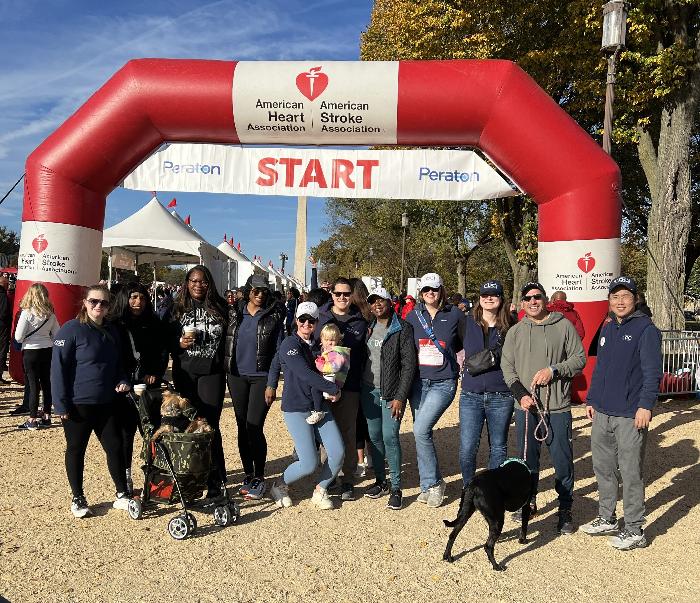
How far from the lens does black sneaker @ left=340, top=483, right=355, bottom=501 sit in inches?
199

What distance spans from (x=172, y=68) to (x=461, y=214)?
60.1 ft

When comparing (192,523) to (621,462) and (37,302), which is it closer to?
(621,462)

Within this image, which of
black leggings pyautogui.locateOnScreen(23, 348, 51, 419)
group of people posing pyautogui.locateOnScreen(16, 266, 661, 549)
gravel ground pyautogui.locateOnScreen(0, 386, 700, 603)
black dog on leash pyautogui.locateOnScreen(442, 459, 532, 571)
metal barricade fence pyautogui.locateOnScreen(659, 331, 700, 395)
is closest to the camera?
gravel ground pyautogui.locateOnScreen(0, 386, 700, 603)

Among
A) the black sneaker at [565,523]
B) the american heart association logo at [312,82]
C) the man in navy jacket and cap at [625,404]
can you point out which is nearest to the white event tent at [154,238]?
the american heart association logo at [312,82]

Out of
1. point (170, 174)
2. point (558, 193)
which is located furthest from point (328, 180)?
point (558, 193)

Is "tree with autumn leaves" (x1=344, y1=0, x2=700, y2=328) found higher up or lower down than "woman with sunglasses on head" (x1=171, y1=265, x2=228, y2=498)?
higher up

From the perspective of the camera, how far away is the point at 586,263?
26.5ft

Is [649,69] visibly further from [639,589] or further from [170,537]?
[170,537]

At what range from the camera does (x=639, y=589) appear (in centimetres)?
364

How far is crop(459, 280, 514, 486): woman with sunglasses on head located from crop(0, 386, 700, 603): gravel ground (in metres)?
0.57

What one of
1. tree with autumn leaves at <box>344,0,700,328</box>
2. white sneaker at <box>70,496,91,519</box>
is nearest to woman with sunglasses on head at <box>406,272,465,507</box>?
white sneaker at <box>70,496,91,519</box>

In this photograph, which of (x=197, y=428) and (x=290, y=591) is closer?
(x=290, y=591)

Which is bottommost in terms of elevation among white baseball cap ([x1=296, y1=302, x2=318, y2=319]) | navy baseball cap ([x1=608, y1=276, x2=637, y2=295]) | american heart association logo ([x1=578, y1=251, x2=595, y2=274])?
white baseball cap ([x1=296, y1=302, x2=318, y2=319])

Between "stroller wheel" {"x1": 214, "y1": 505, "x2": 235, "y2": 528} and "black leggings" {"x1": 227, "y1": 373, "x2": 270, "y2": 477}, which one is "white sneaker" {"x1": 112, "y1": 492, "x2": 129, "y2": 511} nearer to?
"stroller wheel" {"x1": 214, "y1": 505, "x2": 235, "y2": 528}
